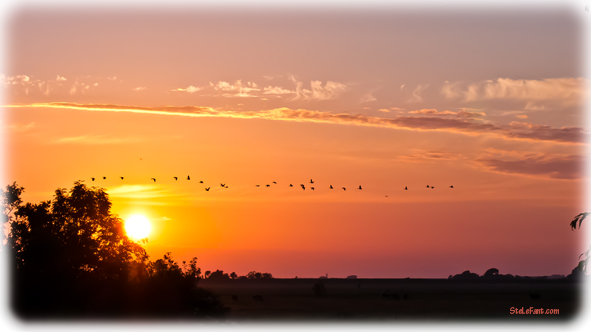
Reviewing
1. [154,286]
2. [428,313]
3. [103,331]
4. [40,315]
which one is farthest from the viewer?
[428,313]

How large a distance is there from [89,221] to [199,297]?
1760 cm

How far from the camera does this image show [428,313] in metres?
114

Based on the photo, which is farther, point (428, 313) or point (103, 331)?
point (428, 313)

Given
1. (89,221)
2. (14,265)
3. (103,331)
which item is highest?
(89,221)

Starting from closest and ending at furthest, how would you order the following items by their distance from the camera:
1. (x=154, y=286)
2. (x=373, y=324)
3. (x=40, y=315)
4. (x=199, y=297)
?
(x=40, y=315) → (x=154, y=286) → (x=199, y=297) → (x=373, y=324)

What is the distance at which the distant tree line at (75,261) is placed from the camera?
5916 cm

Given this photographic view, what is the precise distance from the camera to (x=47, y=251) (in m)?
60.0

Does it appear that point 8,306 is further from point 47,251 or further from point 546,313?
point 546,313

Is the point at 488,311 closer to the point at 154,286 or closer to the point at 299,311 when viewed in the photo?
the point at 299,311

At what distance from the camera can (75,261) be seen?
61219mm

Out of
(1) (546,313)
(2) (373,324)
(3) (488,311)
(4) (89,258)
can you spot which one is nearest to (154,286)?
(4) (89,258)

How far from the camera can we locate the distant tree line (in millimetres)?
59156

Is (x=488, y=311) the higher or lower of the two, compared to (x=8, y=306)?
higher

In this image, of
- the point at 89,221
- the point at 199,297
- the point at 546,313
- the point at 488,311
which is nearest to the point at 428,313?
the point at 488,311
